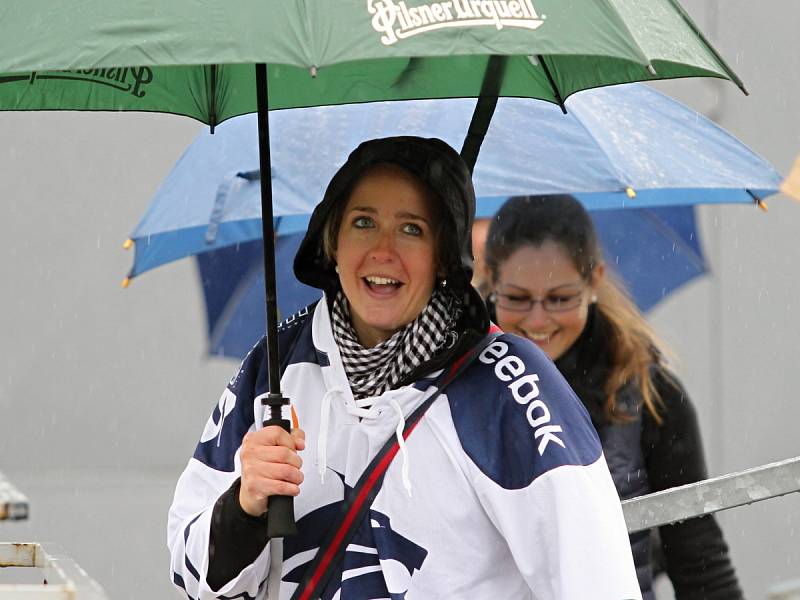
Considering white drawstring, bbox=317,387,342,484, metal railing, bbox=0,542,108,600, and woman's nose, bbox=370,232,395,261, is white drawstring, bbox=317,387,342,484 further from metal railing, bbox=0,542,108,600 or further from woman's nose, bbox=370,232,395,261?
metal railing, bbox=0,542,108,600

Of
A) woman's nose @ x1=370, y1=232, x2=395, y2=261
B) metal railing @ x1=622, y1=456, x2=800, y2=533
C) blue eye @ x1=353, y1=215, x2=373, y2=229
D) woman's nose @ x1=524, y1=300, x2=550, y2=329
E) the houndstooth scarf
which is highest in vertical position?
woman's nose @ x1=524, y1=300, x2=550, y2=329

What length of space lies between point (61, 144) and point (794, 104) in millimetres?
3897

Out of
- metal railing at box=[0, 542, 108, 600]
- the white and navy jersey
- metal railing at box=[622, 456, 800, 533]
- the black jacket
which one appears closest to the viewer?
metal railing at box=[0, 542, 108, 600]

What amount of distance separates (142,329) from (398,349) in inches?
210

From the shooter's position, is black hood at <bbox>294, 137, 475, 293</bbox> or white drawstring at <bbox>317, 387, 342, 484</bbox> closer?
white drawstring at <bbox>317, 387, 342, 484</bbox>

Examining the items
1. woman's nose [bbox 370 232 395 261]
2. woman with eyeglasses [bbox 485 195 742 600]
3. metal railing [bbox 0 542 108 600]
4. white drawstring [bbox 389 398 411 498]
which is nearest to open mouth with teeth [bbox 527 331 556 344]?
woman with eyeglasses [bbox 485 195 742 600]

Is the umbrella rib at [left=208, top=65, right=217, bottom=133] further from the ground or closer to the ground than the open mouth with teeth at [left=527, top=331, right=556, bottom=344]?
further from the ground

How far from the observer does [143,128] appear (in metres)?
8.06

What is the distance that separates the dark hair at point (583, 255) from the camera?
4.35m

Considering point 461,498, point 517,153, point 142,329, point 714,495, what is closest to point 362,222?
point 461,498

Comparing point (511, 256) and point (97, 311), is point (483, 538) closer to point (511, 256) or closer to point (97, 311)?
point (511, 256)

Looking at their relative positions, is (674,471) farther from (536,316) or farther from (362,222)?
(362,222)

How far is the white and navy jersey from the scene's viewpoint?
104 inches

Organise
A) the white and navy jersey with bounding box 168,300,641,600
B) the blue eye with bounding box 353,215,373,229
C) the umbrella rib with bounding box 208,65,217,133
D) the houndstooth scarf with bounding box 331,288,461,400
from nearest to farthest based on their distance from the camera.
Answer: the white and navy jersey with bounding box 168,300,641,600, the houndstooth scarf with bounding box 331,288,461,400, the blue eye with bounding box 353,215,373,229, the umbrella rib with bounding box 208,65,217,133
